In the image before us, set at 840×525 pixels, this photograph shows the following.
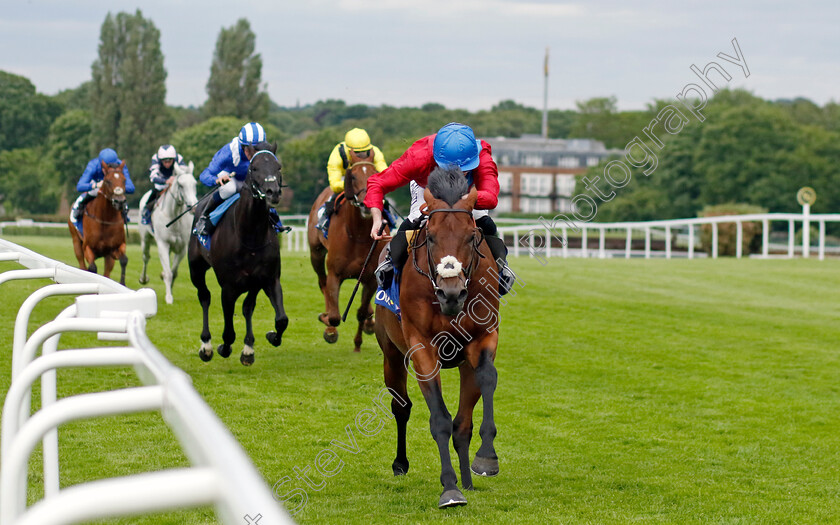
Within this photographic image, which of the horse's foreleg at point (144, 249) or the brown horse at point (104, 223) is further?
the horse's foreleg at point (144, 249)

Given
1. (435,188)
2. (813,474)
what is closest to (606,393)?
(813,474)

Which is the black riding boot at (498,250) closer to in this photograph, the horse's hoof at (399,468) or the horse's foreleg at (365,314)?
the horse's hoof at (399,468)

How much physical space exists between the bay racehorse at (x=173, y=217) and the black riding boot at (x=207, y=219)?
159 inches

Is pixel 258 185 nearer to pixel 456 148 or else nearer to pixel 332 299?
pixel 332 299

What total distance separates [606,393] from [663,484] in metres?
3.11

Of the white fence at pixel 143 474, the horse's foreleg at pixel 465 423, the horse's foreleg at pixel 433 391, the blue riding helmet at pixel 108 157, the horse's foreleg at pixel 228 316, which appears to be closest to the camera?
the white fence at pixel 143 474

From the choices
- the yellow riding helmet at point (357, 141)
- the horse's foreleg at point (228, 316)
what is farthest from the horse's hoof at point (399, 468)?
the yellow riding helmet at point (357, 141)

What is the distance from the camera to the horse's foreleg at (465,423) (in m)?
5.11

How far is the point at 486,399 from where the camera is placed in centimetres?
500

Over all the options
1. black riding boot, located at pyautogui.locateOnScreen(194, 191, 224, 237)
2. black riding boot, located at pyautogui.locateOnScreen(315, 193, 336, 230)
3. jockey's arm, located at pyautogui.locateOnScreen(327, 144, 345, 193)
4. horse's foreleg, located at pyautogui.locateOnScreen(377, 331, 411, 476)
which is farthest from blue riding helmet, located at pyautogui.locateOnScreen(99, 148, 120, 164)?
horse's foreleg, located at pyautogui.locateOnScreen(377, 331, 411, 476)

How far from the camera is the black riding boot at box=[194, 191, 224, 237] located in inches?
350

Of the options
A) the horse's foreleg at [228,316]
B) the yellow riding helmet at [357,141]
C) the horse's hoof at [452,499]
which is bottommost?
the horse's hoof at [452,499]

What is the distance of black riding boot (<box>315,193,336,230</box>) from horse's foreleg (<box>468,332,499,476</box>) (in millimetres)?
4697

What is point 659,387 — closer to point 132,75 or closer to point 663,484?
point 663,484
